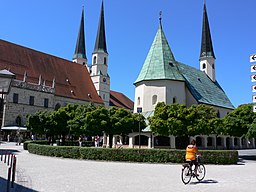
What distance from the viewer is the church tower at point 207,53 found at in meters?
59.2

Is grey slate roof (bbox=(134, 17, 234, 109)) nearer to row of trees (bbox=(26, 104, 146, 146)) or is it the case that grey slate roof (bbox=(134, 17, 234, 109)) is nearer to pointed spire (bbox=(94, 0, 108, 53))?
row of trees (bbox=(26, 104, 146, 146))

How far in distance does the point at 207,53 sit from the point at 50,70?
36130 mm

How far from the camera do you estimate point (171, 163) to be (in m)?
18.3

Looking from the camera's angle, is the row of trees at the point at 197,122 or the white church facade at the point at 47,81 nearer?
the row of trees at the point at 197,122

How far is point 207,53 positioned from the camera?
61.0 metres

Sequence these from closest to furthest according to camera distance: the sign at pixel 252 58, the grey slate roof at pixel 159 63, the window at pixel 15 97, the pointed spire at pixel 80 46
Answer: the sign at pixel 252 58, the grey slate roof at pixel 159 63, the window at pixel 15 97, the pointed spire at pixel 80 46

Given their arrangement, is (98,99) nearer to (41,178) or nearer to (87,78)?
(87,78)

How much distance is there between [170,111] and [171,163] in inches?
227

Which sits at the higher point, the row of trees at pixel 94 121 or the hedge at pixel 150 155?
the row of trees at pixel 94 121

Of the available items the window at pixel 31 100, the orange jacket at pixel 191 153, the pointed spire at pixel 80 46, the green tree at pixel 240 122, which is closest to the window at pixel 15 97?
the window at pixel 31 100

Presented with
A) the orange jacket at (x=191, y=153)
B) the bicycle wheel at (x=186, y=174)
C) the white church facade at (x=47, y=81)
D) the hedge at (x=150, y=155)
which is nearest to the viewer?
the bicycle wheel at (x=186, y=174)

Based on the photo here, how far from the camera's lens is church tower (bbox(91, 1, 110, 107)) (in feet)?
248

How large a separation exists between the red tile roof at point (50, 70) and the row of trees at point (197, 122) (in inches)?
1492

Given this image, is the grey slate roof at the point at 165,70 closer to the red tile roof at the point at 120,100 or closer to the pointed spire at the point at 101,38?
the pointed spire at the point at 101,38
